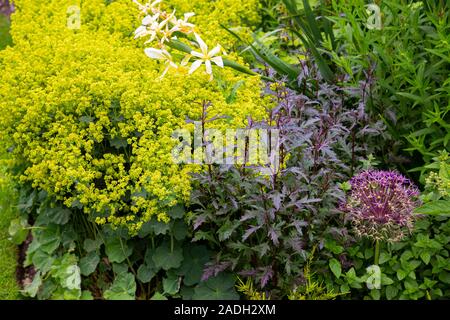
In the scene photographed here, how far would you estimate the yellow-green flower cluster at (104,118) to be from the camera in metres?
3.03

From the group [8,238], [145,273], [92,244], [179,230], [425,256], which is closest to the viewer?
[425,256]

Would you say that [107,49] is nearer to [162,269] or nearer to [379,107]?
[162,269]

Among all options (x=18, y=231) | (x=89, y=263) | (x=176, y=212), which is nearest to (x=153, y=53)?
(x=176, y=212)

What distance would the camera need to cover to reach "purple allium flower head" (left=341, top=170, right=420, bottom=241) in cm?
281

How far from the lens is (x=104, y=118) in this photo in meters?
3.15

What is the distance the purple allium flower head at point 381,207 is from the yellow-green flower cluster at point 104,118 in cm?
63

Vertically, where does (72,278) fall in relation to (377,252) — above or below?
below

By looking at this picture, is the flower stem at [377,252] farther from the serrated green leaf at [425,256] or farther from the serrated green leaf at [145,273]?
the serrated green leaf at [145,273]

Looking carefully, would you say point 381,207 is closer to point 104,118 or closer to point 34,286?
point 104,118

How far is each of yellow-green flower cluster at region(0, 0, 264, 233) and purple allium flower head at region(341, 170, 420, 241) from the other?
63 centimetres

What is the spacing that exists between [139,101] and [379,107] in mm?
1236

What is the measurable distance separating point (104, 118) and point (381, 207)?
1.35 metres

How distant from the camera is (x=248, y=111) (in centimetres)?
324

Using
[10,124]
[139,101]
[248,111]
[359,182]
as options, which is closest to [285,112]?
[248,111]
